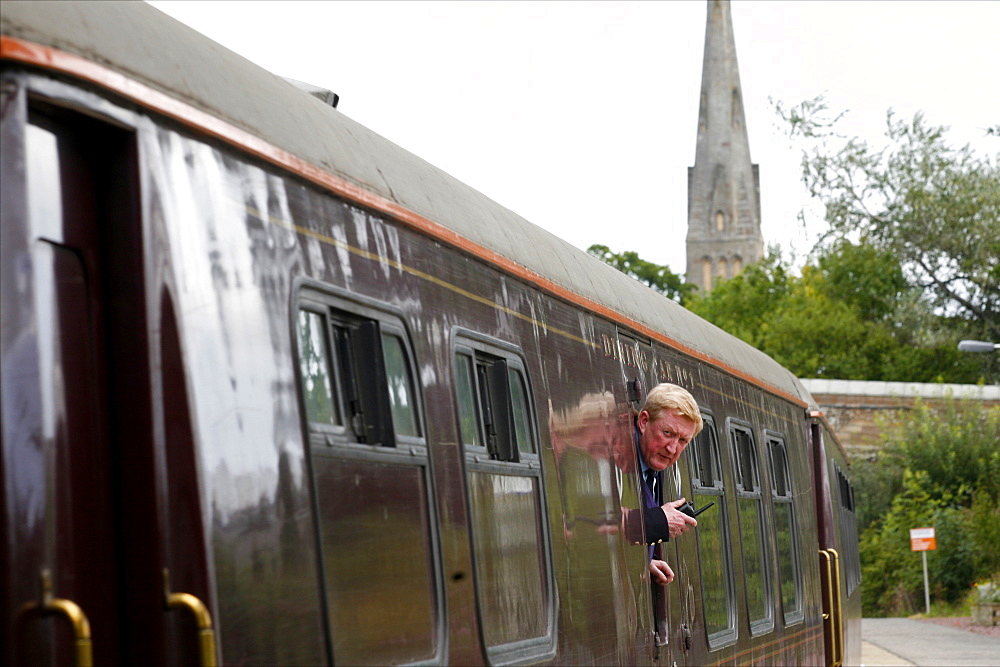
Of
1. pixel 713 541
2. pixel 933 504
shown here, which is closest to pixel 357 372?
pixel 713 541

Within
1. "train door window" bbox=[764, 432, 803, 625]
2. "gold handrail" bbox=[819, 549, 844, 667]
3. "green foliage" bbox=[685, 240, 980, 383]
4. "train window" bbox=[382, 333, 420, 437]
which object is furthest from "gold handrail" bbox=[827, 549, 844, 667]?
"green foliage" bbox=[685, 240, 980, 383]

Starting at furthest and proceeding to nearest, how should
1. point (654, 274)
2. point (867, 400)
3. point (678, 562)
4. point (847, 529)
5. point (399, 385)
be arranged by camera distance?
point (654, 274), point (867, 400), point (847, 529), point (678, 562), point (399, 385)

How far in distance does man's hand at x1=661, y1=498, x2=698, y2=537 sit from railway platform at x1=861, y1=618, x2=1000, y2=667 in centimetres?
1561

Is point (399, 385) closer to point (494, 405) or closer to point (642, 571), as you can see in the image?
Result: point (494, 405)

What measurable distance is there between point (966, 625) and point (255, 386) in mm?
31270

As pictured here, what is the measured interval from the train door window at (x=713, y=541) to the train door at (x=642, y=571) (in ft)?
3.03

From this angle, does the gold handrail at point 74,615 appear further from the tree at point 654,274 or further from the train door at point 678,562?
the tree at point 654,274

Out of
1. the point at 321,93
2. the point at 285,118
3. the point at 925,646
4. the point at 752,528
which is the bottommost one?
the point at 925,646

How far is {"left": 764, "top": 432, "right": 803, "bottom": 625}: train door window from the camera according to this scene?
10.6m

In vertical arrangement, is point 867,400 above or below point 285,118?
below

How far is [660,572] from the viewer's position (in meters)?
6.91

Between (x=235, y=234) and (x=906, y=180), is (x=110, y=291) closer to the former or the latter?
(x=235, y=234)

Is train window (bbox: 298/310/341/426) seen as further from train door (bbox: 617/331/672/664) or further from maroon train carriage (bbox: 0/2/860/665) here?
train door (bbox: 617/331/672/664)

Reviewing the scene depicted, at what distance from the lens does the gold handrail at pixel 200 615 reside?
2832 millimetres
